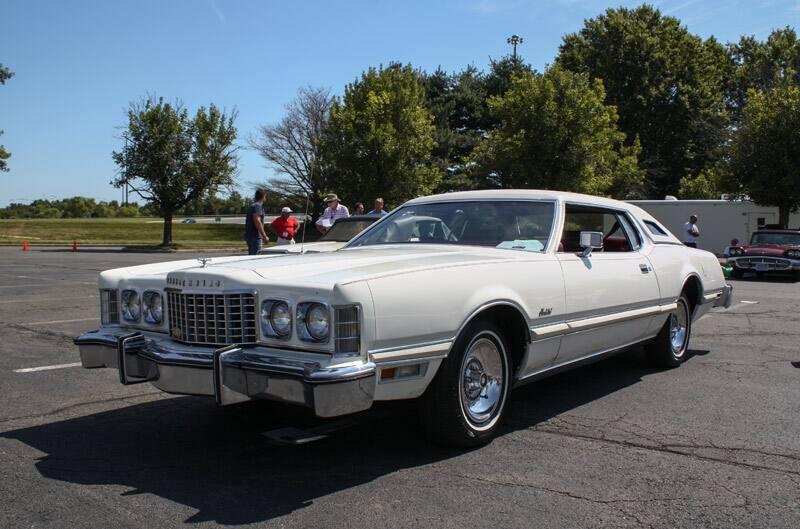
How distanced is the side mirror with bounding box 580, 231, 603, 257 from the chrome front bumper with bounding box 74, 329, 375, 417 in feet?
7.09

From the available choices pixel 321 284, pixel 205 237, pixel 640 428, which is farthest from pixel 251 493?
pixel 205 237

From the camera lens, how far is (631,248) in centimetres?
609

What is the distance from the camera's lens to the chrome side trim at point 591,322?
15.0 feet

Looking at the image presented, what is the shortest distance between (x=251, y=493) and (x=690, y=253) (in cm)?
486

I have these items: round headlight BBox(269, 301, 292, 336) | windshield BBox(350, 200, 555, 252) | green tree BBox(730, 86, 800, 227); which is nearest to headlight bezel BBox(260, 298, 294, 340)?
round headlight BBox(269, 301, 292, 336)

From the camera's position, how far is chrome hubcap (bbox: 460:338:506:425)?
4.16 meters

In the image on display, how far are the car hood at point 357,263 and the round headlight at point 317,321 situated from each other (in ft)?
0.41

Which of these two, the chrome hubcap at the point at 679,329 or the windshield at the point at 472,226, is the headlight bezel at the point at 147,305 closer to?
the windshield at the point at 472,226

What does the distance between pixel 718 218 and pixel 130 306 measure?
101 ft

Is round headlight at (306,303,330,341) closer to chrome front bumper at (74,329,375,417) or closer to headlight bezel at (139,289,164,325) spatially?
chrome front bumper at (74,329,375,417)

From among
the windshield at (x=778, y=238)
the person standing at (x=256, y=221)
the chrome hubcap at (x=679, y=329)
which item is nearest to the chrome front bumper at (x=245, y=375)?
the chrome hubcap at (x=679, y=329)

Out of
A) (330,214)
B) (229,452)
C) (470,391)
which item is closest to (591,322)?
(470,391)

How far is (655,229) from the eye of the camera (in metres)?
6.84

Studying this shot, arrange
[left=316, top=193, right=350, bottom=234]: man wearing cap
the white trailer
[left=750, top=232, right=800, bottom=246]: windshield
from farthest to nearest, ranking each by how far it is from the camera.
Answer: the white trailer
[left=750, top=232, right=800, bottom=246]: windshield
[left=316, top=193, right=350, bottom=234]: man wearing cap
